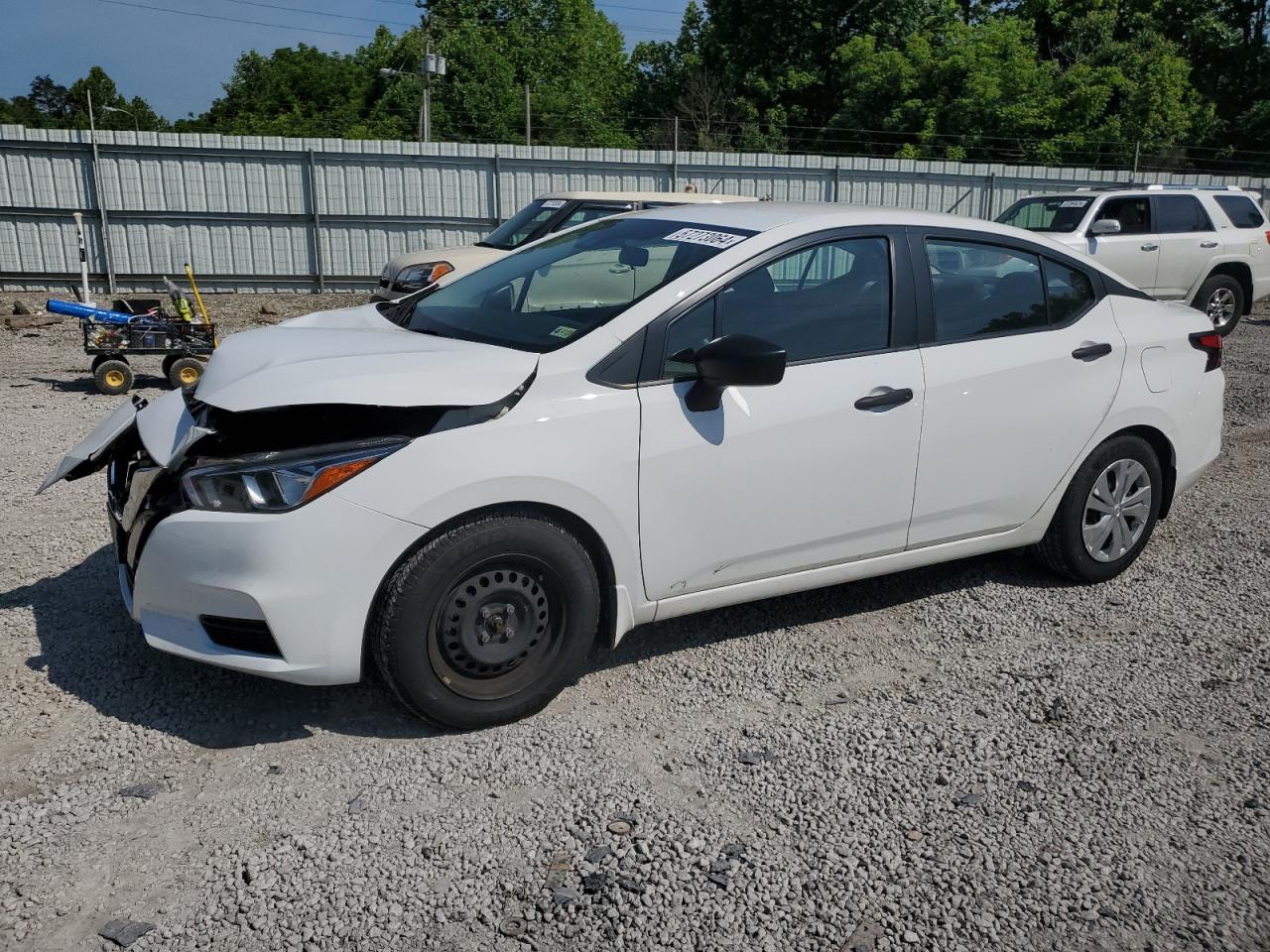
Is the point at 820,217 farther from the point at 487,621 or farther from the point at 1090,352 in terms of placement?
the point at 487,621

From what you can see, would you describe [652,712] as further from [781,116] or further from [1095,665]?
[781,116]

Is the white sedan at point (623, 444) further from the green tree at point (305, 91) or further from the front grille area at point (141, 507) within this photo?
the green tree at point (305, 91)

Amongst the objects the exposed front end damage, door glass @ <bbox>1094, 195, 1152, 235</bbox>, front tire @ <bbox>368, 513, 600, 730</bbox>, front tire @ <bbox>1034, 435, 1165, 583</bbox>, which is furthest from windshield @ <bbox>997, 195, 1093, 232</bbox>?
the exposed front end damage

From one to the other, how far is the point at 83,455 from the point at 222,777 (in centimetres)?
139

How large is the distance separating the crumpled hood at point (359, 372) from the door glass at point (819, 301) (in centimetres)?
85

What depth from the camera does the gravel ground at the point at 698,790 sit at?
9.21ft

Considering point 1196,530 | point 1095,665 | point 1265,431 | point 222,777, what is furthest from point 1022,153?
point 222,777

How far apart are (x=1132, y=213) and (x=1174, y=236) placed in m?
0.66

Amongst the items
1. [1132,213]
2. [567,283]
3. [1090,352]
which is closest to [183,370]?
[567,283]

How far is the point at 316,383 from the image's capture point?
3.45 m

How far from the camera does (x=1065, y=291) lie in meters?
4.85

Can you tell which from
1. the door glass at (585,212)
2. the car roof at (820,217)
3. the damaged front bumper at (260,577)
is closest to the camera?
the damaged front bumper at (260,577)

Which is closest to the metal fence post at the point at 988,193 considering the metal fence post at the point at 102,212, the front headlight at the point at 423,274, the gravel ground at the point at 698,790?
the front headlight at the point at 423,274

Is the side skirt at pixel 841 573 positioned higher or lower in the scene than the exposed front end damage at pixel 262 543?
lower
